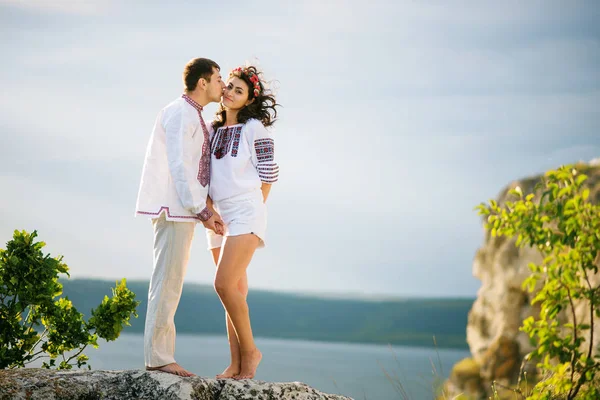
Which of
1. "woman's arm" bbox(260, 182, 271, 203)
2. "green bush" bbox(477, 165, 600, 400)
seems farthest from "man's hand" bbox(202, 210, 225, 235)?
"green bush" bbox(477, 165, 600, 400)

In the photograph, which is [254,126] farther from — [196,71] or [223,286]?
[223,286]

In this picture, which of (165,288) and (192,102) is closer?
(165,288)

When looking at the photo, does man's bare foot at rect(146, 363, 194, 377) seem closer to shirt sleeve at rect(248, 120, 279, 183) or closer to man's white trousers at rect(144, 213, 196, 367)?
man's white trousers at rect(144, 213, 196, 367)

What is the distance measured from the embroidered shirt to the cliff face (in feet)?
63.4

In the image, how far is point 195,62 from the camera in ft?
16.6

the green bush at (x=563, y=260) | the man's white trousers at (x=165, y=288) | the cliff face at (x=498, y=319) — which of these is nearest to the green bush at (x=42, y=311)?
the man's white trousers at (x=165, y=288)

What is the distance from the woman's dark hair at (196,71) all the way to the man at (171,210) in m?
0.22

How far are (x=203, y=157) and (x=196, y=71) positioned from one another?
0.71 meters

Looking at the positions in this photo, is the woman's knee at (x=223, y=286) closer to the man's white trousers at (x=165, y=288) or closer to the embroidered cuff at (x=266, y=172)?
the man's white trousers at (x=165, y=288)

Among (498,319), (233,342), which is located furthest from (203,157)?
(498,319)

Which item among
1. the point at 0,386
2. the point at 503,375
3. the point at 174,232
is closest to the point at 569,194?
the point at 174,232

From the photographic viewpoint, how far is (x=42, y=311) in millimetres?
5562

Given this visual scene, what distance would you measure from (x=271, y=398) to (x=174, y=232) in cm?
142

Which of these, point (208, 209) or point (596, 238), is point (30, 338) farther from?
point (596, 238)
